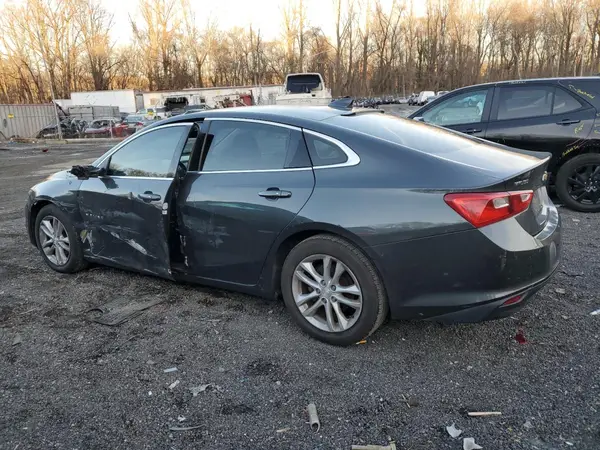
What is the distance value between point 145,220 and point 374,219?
2030mm

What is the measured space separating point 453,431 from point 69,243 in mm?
3866

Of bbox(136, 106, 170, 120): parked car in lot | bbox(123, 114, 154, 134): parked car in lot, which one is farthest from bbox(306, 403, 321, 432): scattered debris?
bbox(136, 106, 170, 120): parked car in lot

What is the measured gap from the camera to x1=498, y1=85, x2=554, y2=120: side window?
6.45 m

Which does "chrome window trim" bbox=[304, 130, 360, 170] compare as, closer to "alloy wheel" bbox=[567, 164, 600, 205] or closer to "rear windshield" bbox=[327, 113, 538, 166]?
"rear windshield" bbox=[327, 113, 538, 166]

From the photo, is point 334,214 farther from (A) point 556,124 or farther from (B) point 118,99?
(B) point 118,99

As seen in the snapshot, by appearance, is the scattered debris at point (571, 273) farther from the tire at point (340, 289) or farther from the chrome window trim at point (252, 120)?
the chrome window trim at point (252, 120)

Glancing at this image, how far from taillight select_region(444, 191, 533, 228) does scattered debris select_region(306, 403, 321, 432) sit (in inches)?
52.7

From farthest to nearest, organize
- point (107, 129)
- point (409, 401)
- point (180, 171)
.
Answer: point (107, 129) → point (180, 171) → point (409, 401)

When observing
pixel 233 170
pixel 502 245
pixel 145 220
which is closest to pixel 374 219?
pixel 502 245

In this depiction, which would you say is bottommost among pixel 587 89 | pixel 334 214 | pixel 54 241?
pixel 54 241

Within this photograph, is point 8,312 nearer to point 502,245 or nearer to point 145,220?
point 145,220

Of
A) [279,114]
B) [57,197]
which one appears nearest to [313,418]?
[279,114]

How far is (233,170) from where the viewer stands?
356 centimetres

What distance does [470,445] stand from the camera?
88.6 inches
